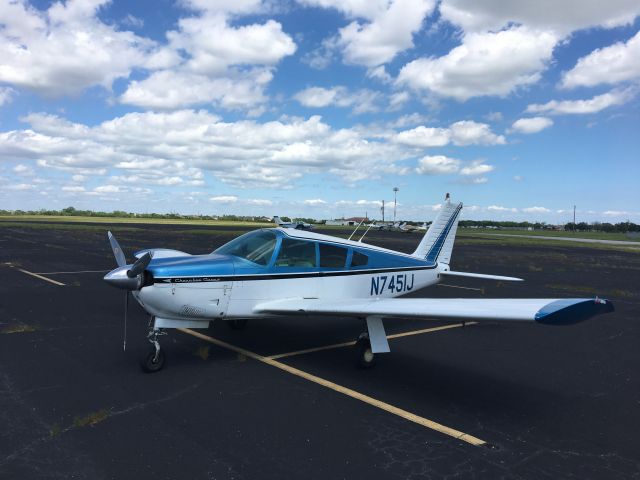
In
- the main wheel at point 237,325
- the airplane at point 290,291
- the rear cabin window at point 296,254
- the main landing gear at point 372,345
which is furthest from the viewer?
the main wheel at point 237,325

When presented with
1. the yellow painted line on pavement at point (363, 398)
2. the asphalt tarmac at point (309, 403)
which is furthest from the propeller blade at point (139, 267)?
the yellow painted line on pavement at point (363, 398)

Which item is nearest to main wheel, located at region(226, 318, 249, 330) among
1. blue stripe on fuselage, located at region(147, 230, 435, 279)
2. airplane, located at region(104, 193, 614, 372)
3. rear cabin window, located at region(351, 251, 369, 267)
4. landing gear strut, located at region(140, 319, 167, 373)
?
airplane, located at region(104, 193, 614, 372)

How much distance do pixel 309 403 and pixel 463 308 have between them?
2.22 m

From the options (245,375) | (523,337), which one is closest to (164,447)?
(245,375)

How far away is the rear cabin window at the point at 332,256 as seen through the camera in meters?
7.45

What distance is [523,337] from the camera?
8812 mm

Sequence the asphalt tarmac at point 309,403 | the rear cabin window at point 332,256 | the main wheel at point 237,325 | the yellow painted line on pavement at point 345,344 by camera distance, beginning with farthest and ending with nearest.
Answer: the main wheel at point 237,325
the rear cabin window at point 332,256
the yellow painted line on pavement at point 345,344
the asphalt tarmac at point 309,403

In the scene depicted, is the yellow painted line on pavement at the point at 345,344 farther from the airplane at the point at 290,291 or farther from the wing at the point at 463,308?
the wing at the point at 463,308

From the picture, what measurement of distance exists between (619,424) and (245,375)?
14.8 feet

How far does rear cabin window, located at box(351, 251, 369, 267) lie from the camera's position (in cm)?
784

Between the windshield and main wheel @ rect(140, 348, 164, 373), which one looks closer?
main wheel @ rect(140, 348, 164, 373)

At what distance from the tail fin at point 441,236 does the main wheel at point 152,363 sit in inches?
237

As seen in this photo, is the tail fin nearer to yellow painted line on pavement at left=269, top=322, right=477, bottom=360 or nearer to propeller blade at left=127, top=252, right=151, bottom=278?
yellow painted line on pavement at left=269, top=322, right=477, bottom=360

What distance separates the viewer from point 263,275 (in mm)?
6742
